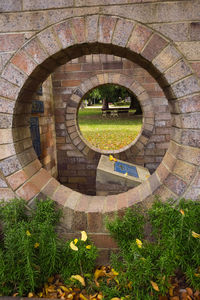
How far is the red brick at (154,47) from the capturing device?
2154mm

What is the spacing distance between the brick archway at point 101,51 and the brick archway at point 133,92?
10.8ft

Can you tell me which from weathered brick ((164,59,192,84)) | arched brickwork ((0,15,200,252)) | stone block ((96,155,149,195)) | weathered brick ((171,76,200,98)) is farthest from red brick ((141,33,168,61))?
stone block ((96,155,149,195))

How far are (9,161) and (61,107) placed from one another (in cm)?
376

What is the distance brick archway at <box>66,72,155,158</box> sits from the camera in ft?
18.9

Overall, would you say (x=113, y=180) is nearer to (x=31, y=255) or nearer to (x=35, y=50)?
(x=31, y=255)

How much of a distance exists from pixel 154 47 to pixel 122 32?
0.36 m

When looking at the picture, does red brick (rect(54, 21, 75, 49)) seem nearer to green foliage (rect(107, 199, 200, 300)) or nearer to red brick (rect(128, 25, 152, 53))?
red brick (rect(128, 25, 152, 53))

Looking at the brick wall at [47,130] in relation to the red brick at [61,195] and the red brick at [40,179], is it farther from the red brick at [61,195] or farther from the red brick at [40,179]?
the red brick at [61,195]

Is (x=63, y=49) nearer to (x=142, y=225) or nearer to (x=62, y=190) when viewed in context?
(x=62, y=190)

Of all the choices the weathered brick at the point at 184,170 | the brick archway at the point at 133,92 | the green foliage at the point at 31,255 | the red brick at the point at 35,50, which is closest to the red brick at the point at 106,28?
the red brick at the point at 35,50

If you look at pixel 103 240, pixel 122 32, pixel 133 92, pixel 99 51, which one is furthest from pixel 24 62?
pixel 133 92

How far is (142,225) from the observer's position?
2.34 metres

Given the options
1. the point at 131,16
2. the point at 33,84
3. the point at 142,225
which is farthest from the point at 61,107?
the point at 142,225

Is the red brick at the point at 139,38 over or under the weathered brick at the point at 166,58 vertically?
over
